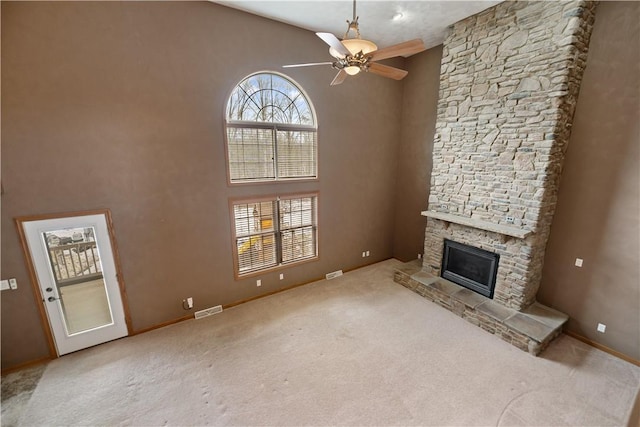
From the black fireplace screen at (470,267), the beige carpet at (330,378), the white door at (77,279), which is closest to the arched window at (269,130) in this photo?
the white door at (77,279)

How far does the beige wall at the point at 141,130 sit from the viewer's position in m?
3.08

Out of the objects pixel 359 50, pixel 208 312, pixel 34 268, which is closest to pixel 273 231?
pixel 208 312

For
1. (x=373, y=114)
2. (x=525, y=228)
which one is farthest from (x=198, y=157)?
(x=525, y=228)

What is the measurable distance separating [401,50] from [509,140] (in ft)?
8.42

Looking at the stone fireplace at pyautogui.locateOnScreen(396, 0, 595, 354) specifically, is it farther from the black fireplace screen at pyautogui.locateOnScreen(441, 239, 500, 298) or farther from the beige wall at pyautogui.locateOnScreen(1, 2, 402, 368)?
the beige wall at pyautogui.locateOnScreen(1, 2, 402, 368)

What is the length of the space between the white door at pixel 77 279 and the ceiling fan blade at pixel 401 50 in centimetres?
397

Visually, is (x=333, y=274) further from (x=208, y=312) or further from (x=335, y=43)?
(x=335, y=43)

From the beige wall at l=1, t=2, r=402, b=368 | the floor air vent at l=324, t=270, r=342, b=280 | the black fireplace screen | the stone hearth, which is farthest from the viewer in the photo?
the floor air vent at l=324, t=270, r=342, b=280

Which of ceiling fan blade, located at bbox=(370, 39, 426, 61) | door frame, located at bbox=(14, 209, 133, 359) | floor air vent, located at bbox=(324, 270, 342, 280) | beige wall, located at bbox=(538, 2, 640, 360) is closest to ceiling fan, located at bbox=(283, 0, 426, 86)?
ceiling fan blade, located at bbox=(370, 39, 426, 61)

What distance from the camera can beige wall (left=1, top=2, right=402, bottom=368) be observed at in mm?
3084

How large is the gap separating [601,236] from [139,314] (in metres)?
6.71

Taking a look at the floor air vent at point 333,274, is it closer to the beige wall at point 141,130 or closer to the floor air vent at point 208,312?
the beige wall at point 141,130

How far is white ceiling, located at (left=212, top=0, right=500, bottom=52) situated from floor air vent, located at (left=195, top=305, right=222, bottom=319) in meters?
4.70

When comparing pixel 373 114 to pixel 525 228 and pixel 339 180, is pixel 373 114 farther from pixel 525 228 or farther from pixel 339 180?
pixel 525 228
